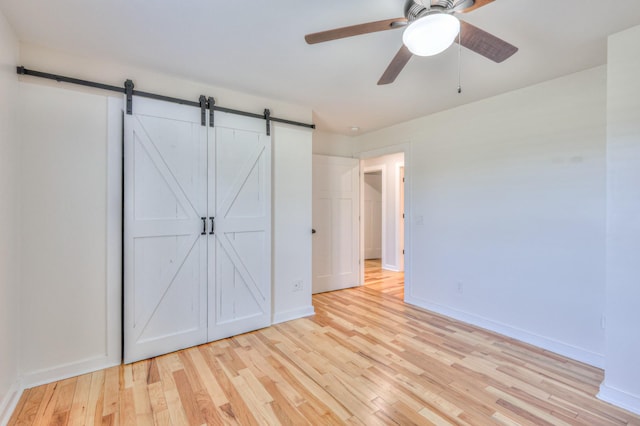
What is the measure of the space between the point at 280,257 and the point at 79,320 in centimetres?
179

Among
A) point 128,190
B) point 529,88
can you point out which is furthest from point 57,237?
point 529,88

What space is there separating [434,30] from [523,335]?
9.55 ft

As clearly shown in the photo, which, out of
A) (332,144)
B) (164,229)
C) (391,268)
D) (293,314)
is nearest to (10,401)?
(164,229)

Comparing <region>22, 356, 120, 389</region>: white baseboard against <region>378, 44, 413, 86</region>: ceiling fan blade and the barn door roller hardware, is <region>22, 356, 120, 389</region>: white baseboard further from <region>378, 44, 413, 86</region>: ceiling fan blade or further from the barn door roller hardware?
<region>378, 44, 413, 86</region>: ceiling fan blade

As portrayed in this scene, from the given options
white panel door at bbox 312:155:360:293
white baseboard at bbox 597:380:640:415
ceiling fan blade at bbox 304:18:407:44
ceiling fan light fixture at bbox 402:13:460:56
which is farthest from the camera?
white panel door at bbox 312:155:360:293

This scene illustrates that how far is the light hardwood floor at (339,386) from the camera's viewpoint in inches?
70.6

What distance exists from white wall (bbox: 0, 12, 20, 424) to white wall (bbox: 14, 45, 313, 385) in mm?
82

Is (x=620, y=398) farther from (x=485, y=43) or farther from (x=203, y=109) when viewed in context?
(x=203, y=109)

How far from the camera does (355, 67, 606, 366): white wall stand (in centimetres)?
246

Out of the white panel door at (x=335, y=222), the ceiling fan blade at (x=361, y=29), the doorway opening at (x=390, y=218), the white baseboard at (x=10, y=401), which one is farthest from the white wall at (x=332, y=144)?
the white baseboard at (x=10, y=401)

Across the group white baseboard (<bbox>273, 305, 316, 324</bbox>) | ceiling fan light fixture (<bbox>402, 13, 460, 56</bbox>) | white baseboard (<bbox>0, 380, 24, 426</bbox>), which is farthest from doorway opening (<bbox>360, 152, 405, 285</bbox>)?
white baseboard (<bbox>0, 380, 24, 426</bbox>)

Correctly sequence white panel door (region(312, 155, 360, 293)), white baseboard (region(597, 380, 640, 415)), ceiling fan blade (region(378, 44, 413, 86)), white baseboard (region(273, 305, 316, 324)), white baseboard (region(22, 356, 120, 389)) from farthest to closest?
white panel door (region(312, 155, 360, 293)), white baseboard (region(273, 305, 316, 324)), white baseboard (region(22, 356, 120, 389)), white baseboard (region(597, 380, 640, 415)), ceiling fan blade (region(378, 44, 413, 86))

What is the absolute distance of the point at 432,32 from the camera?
1.32m

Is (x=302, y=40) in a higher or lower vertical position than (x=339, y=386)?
higher
